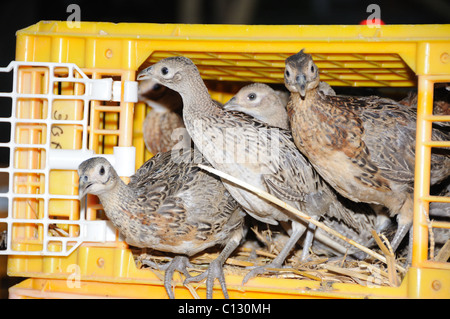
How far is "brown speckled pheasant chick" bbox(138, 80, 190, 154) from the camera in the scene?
12.0 ft

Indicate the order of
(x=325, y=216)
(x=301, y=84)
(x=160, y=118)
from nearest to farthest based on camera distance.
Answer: (x=301, y=84) < (x=325, y=216) < (x=160, y=118)

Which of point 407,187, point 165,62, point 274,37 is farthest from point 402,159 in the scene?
point 165,62

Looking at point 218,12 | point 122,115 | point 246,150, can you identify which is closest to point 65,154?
point 122,115

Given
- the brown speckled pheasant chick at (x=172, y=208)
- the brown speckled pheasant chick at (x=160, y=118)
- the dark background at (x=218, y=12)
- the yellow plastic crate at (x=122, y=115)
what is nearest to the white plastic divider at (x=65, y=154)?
the yellow plastic crate at (x=122, y=115)

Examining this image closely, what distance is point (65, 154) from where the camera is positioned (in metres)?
2.54

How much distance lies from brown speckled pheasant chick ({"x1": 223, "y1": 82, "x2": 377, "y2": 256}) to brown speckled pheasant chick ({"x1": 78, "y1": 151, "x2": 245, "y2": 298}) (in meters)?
0.51

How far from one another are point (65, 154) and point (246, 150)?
2.78 ft

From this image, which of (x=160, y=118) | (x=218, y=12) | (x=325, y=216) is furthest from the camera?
(x=218, y=12)

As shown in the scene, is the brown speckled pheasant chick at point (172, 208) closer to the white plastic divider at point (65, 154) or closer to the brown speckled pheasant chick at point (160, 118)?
the white plastic divider at point (65, 154)

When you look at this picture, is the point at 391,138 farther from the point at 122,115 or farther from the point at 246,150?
the point at 122,115

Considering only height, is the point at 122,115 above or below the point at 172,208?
above

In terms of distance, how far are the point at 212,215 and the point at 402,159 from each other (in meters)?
0.96

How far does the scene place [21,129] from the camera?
2.63 meters
